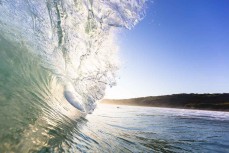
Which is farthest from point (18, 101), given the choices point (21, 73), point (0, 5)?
point (0, 5)

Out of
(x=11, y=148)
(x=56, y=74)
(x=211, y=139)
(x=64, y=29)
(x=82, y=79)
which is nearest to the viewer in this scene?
(x=11, y=148)

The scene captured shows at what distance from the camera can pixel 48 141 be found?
4.70 m

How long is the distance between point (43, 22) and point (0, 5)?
150 cm

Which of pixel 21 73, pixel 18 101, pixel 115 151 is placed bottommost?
pixel 115 151

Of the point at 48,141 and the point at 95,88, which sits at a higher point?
the point at 95,88

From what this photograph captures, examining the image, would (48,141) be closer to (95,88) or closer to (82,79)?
(82,79)

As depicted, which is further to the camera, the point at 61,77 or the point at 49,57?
the point at 61,77

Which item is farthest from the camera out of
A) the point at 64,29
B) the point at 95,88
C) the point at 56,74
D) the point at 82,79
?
the point at 95,88

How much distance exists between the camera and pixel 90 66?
12.3m

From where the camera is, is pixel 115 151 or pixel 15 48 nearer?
pixel 115 151

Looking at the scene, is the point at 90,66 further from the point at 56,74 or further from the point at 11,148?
the point at 11,148

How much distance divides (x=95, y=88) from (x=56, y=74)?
9.90 feet

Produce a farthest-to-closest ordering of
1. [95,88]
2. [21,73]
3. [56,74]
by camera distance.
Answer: [95,88] → [56,74] → [21,73]

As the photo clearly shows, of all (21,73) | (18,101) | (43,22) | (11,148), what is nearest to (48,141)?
(11,148)
